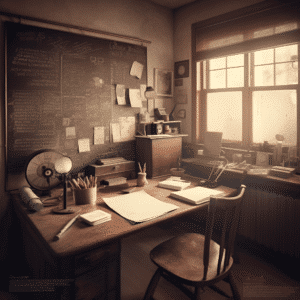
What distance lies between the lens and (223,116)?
11.2ft

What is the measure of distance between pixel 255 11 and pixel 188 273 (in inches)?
101

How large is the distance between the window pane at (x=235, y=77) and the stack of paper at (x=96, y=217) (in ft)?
7.52

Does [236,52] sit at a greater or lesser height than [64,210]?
greater

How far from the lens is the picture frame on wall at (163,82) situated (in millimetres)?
3324

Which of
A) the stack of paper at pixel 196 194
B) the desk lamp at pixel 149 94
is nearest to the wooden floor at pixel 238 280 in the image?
the stack of paper at pixel 196 194

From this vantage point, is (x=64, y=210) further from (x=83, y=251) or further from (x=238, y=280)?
(x=238, y=280)

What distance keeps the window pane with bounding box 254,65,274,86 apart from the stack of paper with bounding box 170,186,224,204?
4.90ft

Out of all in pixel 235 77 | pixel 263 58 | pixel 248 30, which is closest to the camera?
pixel 248 30

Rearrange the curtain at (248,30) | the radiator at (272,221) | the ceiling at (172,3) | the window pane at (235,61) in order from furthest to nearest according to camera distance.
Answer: the ceiling at (172,3), the window pane at (235,61), the curtain at (248,30), the radiator at (272,221)

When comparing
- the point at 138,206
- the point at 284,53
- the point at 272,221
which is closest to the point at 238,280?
the point at 272,221

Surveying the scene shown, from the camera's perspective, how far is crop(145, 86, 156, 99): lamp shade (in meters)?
2.97

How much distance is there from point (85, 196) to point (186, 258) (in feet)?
2.65

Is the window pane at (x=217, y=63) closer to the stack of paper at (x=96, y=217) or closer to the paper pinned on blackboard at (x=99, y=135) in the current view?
the paper pinned on blackboard at (x=99, y=135)

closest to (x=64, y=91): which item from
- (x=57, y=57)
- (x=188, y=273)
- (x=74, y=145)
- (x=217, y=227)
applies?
(x=57, y=57)
